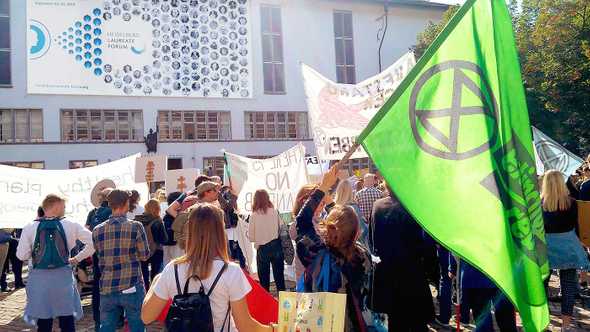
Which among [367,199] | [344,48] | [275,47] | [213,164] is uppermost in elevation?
[344,48]

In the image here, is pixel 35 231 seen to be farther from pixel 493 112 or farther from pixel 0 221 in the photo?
pixel 493 112

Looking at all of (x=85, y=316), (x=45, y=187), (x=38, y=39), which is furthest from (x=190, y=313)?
(x=38, y=39)

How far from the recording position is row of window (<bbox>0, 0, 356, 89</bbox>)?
3034 centimetres

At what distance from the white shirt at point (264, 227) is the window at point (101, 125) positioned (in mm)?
26116

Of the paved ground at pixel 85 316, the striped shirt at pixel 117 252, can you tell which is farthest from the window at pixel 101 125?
the striped shirt at pixel 117 252

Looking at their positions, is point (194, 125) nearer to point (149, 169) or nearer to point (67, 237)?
point (149, 169)

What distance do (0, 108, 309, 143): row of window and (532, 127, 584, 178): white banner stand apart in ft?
81.4

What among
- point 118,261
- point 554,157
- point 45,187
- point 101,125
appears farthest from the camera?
point 101,125

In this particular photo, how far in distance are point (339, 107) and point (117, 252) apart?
3775mm

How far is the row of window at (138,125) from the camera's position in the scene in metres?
30.4

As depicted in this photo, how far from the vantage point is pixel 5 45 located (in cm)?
3041

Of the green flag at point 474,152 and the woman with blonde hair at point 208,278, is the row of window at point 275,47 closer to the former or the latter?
the woman with blonde hair at point 208,278

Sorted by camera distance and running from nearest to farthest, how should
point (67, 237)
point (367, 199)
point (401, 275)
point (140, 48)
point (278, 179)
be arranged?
point (401, 275) → point (67, 237) → point (367, 199) → point (278, 179) → point (140, 48)

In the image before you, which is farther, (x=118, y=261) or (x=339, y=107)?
(x=339, y=107)
